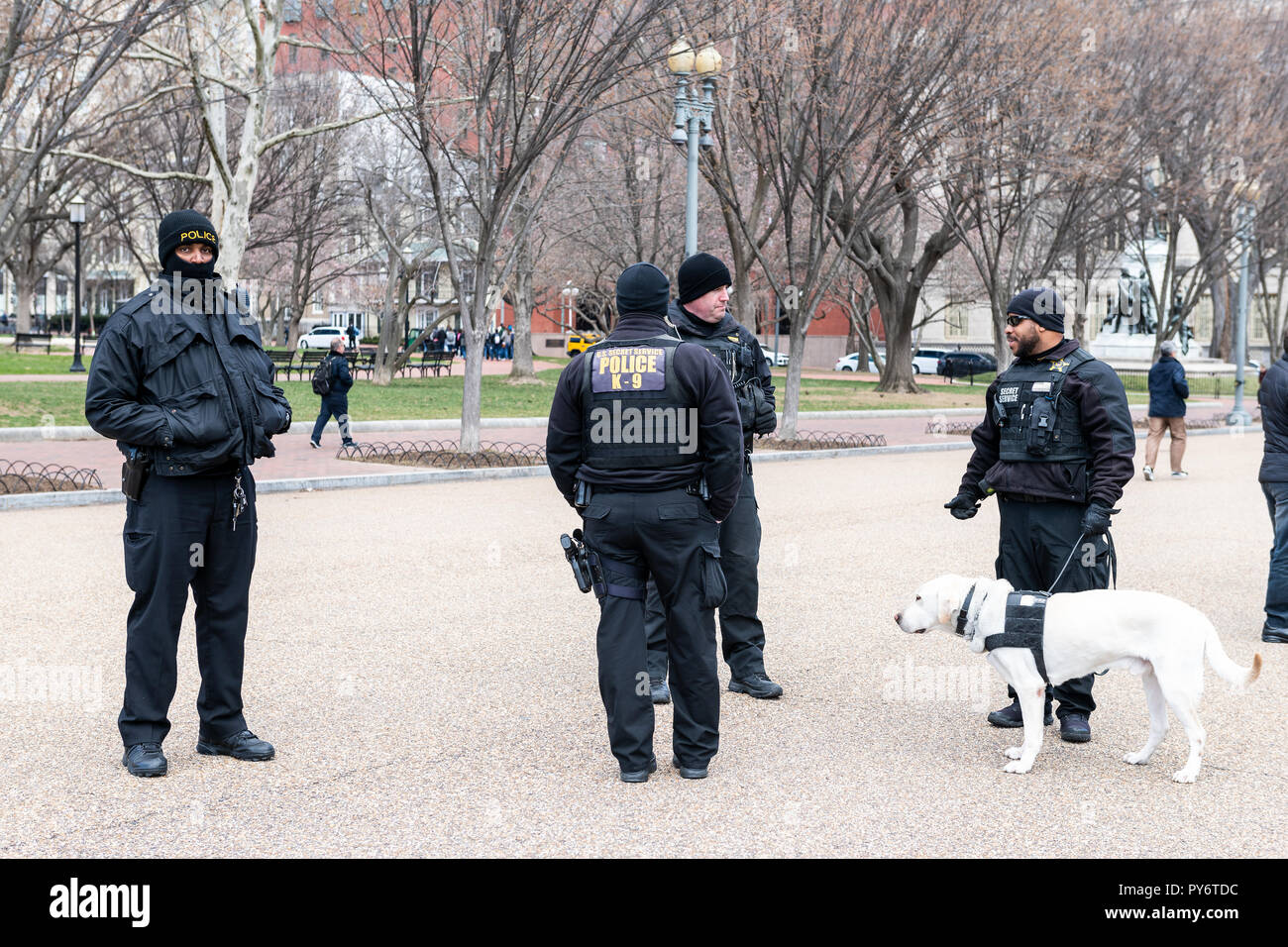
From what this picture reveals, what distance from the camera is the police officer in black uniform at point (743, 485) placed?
597 centimetres

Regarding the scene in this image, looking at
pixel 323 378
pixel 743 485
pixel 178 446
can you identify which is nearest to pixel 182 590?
pixel 178 446

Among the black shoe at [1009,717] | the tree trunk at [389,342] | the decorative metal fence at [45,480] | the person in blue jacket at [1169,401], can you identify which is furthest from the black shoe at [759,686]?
the tree trunk at [389,342]

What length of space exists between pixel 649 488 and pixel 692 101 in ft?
45.2

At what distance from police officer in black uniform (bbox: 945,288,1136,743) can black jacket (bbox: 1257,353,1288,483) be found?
98.0 inches

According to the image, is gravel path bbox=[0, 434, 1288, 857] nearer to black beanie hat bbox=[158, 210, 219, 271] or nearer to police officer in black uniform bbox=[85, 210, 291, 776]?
police officer in black uniform bbox=[85, 210, 291, 776]

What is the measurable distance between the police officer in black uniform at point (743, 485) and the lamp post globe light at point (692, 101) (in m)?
10.8

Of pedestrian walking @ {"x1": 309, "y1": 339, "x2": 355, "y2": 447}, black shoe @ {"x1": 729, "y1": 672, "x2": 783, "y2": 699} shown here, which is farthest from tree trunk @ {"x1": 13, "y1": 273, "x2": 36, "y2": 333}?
black shoe @ {"x1": 729, "y1": 672, "x2": 783, "y2": 699}

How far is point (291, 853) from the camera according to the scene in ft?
13.8

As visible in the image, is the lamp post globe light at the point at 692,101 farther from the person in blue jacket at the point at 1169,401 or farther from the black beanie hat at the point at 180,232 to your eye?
the black beanie hat at the point at 180,232

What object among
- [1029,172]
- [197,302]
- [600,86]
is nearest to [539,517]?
[600,86]

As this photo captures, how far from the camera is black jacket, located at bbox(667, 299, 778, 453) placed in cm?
604

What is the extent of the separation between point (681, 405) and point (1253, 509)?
11.1 meters
